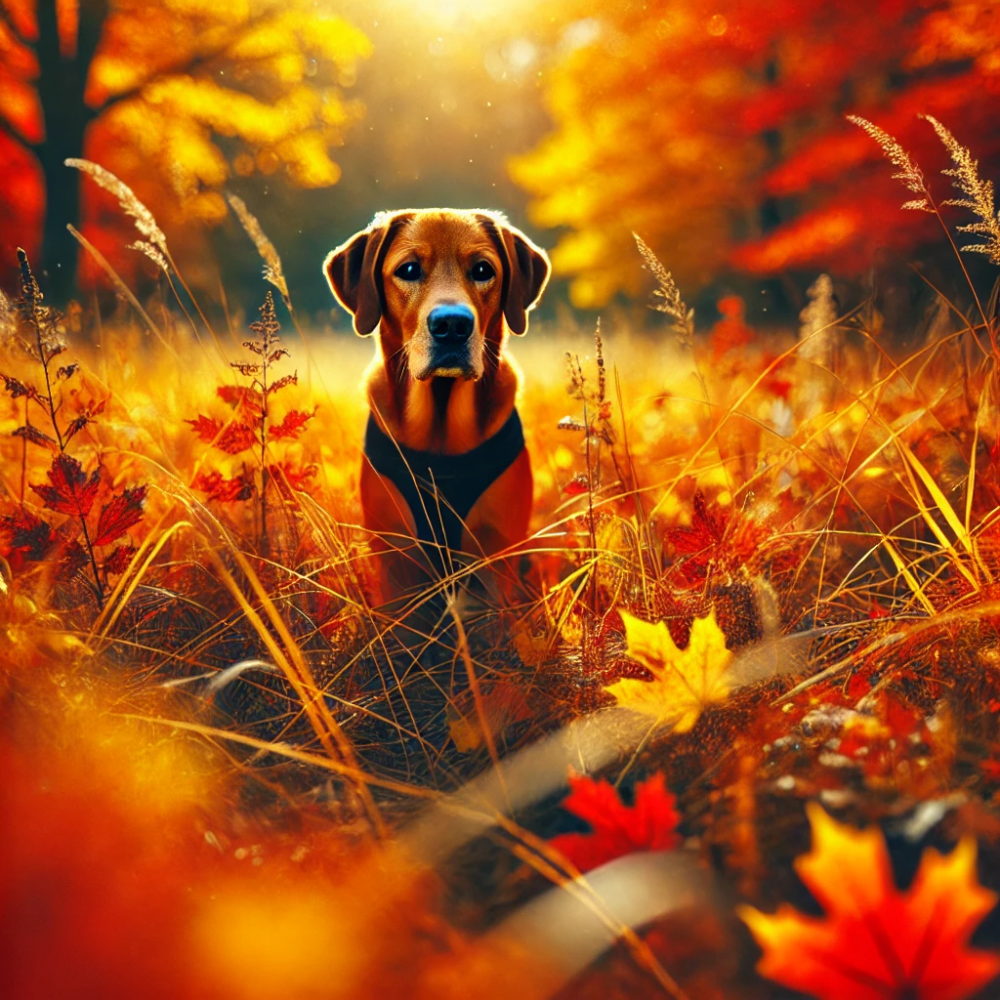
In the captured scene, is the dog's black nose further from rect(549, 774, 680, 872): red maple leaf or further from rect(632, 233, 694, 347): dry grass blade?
rect(549, 774, 680, 872): red maple leaf

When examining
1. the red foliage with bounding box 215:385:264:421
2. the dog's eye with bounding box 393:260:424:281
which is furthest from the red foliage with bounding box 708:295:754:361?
the red foliage with bounding box 215:385:264:421

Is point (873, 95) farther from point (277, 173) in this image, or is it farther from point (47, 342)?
point (47, 342)

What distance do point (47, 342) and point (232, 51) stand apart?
0.62 metres

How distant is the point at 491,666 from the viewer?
1.35 m

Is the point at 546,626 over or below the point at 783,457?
below

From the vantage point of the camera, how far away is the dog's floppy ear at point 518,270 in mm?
1515

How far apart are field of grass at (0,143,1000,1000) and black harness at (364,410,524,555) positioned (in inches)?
2.8

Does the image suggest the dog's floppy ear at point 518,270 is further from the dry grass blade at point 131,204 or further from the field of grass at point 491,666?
the dry grass blade at point 131,204

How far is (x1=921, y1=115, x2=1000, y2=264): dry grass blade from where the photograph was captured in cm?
137

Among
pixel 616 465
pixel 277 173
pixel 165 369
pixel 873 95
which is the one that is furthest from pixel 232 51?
pixel 873 95

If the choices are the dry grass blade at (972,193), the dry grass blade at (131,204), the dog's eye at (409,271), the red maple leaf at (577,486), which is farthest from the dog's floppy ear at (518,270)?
the dry grass blade at (972,193)

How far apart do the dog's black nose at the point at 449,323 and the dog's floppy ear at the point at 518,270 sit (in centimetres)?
9

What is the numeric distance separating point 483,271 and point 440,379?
0.24m

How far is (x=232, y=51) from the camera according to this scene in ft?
4.54
